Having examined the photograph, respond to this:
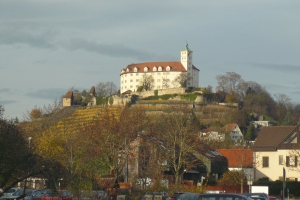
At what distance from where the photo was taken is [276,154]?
67.8 meters

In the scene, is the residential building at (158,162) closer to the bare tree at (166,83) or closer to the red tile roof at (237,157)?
the red tile roof at (237,157)

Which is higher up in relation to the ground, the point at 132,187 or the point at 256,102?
the point at 256,102

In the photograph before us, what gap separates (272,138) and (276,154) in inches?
102

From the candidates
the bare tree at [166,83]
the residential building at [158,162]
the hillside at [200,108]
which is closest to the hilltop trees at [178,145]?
the residential building at [158,162]

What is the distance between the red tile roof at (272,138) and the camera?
68375mm

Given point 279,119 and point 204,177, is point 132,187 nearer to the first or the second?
point 204,177

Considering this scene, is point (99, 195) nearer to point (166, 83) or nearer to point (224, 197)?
point (224, 197)

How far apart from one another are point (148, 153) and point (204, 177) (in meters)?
12.2

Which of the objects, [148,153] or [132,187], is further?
[148,153]

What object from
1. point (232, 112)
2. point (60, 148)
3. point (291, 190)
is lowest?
point (291, 190)

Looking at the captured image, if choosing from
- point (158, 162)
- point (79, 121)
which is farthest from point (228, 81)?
point (158, 162)

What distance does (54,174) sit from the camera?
2964 centimetres

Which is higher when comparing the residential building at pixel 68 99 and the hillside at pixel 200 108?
the residential building at pixel 68 99

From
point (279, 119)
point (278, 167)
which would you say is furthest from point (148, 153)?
point (279, 119)
